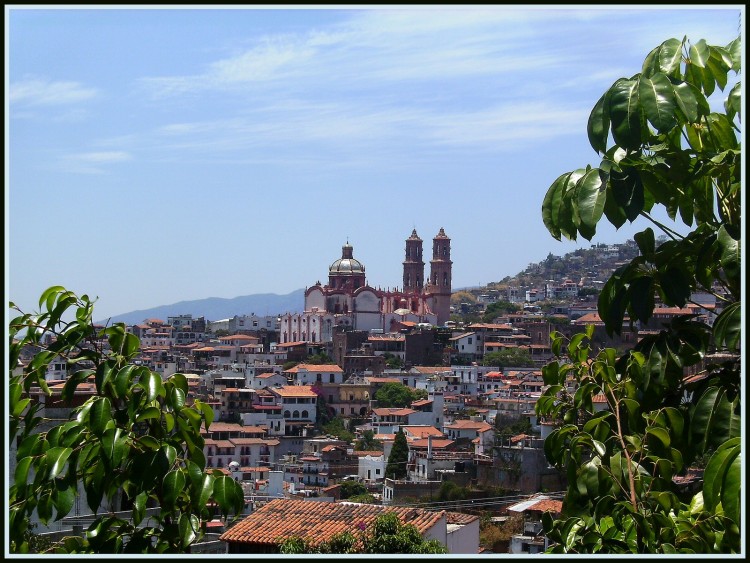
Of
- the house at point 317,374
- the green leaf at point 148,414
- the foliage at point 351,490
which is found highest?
the green leaf at point 148,414

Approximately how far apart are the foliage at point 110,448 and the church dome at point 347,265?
4695cm

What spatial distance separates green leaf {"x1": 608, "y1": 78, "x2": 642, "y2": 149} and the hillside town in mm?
911

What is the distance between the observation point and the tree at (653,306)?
4.82 ft

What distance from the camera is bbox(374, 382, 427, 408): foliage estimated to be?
34625 mm

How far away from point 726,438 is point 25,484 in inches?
34.2

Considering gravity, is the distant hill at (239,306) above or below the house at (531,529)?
above

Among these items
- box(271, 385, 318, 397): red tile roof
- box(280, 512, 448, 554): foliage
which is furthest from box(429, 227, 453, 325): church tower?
box(280, 512, 448, 554): foliage

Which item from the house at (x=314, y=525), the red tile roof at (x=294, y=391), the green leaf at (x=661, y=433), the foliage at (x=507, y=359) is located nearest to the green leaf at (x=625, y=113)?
the green leaf at (x=661, y=433)

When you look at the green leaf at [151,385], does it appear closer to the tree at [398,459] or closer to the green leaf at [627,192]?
the green leaf at [627,192]

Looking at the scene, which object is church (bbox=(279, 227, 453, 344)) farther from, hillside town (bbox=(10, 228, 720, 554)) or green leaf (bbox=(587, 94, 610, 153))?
green leaf (bbox=(587, 94, 610, 153))

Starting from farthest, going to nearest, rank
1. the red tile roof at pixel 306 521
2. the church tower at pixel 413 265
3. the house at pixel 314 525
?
the church tower at pixel 413 265 < the red tile roof at pixel 306 521 < the house at pixel 314 525

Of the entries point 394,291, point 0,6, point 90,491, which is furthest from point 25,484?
point 394,291

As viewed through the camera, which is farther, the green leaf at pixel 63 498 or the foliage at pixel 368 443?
the foliage at pixel 368 443

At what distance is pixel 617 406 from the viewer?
1.67 m
